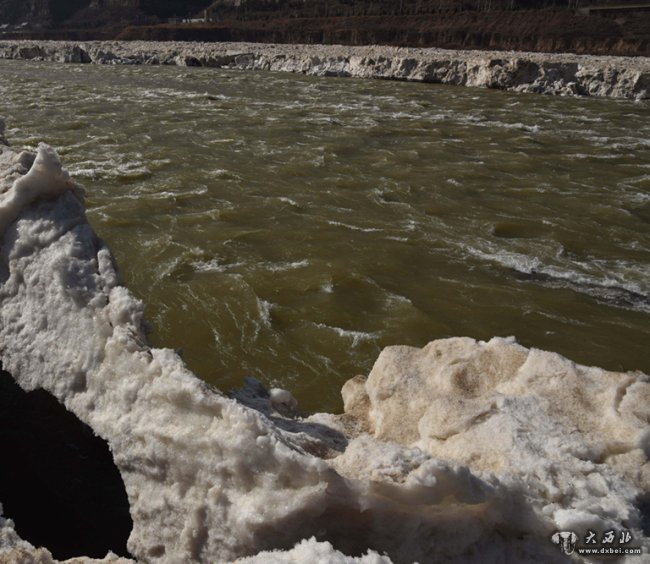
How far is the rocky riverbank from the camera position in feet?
78.3

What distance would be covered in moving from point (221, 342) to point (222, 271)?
1.61 m

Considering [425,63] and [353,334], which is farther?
[425,63]

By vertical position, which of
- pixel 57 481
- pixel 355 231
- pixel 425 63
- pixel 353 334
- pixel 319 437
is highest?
pixel 425 63

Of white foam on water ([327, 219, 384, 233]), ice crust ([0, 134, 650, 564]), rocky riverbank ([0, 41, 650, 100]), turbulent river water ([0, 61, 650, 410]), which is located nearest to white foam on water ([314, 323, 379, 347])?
turbulent river water ([0, 61, 650, 410])

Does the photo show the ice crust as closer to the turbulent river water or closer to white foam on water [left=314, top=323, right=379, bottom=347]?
the turbulent river water

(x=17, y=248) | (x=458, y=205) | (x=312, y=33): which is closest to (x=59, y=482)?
(x=17, y=248)

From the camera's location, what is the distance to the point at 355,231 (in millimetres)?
8297

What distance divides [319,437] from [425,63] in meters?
28.2

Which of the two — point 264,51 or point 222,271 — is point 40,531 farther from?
point 264,51

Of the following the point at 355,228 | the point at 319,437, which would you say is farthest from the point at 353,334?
the point at 355,228

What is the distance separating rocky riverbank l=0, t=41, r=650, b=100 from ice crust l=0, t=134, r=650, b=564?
23583 mm

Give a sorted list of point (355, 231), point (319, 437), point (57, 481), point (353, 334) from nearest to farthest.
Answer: point (319, 437), point (57, 481), point (353, 334), point (355, 231)

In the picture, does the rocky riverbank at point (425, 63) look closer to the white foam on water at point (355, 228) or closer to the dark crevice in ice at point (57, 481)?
the white foam on water at point (355, 228)

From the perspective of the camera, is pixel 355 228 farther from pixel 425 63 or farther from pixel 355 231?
pixel 425 63
